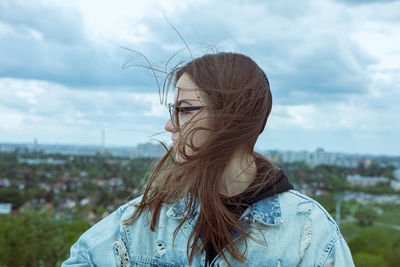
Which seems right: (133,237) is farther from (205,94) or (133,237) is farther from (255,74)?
(255,74)

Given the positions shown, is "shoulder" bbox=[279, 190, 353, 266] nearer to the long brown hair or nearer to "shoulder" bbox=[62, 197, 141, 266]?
the long brown hair

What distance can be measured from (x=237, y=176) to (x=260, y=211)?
0.16 m

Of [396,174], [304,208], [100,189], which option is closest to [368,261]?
[304,208]

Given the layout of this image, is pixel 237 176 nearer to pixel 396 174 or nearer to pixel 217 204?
pixel 217 204

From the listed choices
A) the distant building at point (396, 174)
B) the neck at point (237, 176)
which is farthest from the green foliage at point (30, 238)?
the distant building at point (396, 174)

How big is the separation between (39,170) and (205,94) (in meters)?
31.0

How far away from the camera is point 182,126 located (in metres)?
1.39

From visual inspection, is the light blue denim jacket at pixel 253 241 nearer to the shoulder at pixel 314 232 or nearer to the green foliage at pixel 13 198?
the shoulder at pixel 314 232

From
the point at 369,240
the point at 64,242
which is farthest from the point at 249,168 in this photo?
the point at 369,240

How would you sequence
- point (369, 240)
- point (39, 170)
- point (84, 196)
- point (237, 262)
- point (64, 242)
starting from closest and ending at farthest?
point (237, 262)
point (64, 242)
point (369, 240)
point (84, 196)
point (39, 170)

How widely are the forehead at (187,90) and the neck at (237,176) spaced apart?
276 mm

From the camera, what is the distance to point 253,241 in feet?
4.53

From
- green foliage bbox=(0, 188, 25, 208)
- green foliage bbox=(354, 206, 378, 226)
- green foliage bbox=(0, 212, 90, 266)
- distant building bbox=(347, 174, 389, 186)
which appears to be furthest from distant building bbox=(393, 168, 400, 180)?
green foliage bbox=(0, 212, 90, 266)

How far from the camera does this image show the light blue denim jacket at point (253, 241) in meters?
1.34
